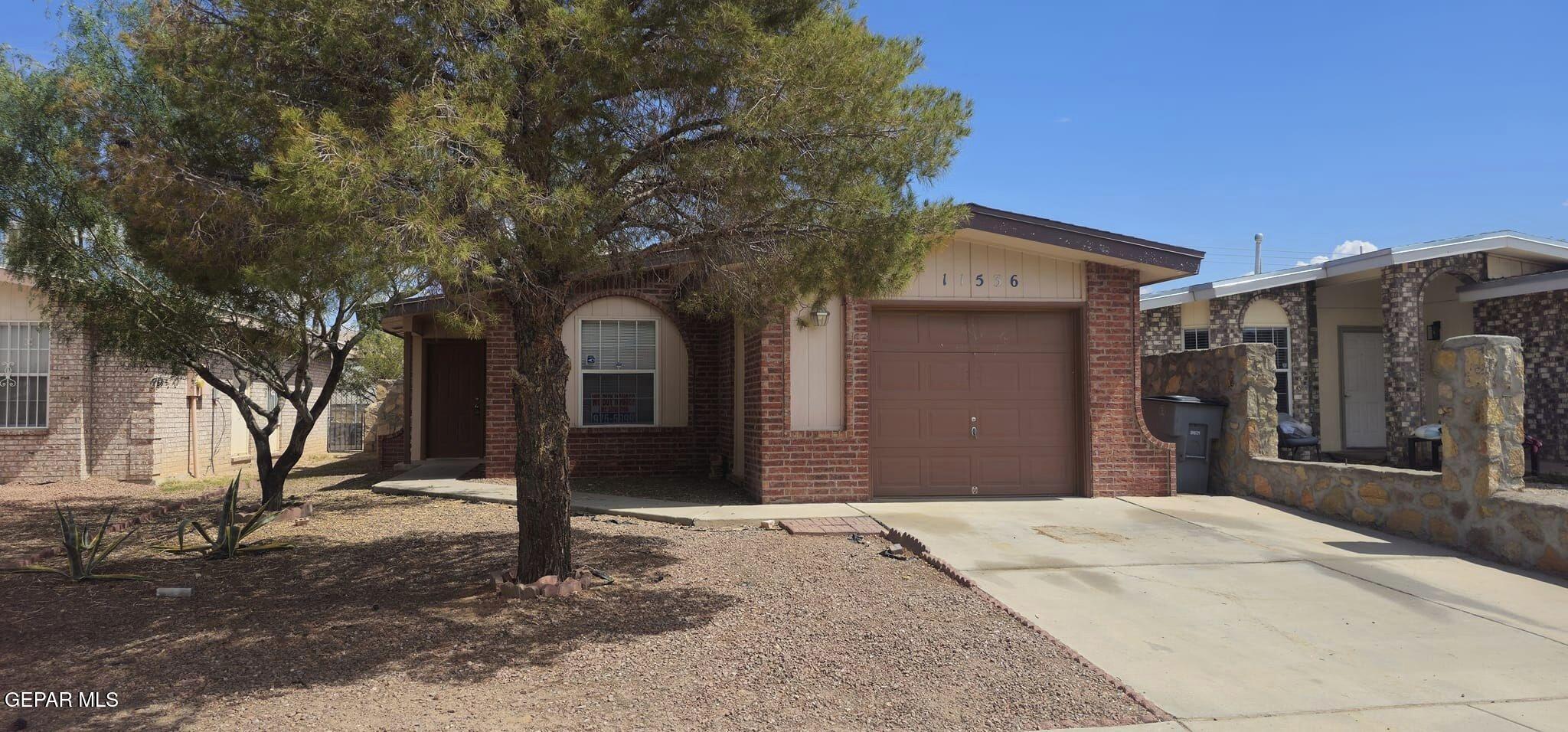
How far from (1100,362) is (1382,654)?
5.52m

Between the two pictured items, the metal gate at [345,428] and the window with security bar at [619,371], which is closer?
the window with security bar at [619,371]

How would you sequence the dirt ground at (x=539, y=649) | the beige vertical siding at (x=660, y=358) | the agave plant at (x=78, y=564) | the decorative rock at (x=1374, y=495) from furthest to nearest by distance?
1. the beige vertical siding at (x=660, y=358)
2. the decorative rock at (x=1374, y=495)
3. the agave plant at (x=78, y=564)
4. the dirt ground at (x=539, y=649)

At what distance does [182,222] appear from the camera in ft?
16.1

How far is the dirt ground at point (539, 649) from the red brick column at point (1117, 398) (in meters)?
4.35

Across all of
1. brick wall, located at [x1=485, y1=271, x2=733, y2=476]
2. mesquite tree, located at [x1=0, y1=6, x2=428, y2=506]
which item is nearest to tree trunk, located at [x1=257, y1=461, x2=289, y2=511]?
mesquite tree, located at [x1=0, y1=6, x2=428, y2=506]

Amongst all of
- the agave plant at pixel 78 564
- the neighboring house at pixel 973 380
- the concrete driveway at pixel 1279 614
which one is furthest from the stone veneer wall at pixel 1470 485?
the agave plant at pixel 78 564

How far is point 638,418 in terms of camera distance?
12.4 metres

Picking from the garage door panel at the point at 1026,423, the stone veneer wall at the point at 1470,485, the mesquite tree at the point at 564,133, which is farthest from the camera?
the garage door panel at the point at 1026,423

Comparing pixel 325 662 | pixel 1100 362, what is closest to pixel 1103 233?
pixel 1100 362

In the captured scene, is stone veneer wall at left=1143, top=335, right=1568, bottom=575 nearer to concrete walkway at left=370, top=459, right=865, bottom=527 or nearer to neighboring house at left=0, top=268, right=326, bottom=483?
concrete walkway at left=370, top=459, right=865, bottom=527

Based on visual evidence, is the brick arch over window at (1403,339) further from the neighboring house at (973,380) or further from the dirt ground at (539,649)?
the dirt ground at (539,649)

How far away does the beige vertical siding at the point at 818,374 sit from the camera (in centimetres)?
970

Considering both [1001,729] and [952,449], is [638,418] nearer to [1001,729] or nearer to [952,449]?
[952,449]

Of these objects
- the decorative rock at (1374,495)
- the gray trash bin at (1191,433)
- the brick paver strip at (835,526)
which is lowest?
the brick paver strip at (835,526)
